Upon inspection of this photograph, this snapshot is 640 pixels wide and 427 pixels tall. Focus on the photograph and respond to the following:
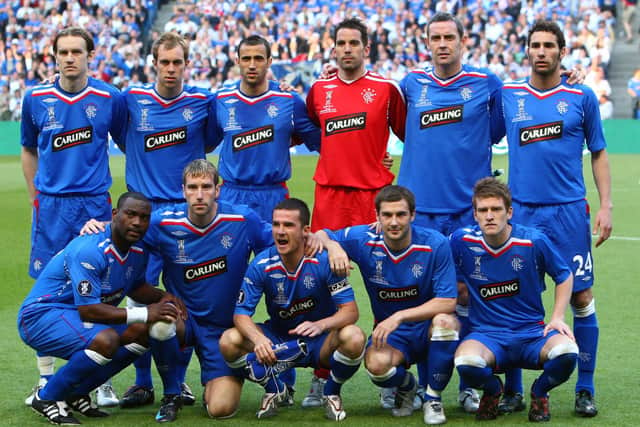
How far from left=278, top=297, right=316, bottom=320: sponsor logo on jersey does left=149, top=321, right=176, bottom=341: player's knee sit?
67cm

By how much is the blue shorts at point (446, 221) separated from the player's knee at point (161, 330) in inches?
68.0

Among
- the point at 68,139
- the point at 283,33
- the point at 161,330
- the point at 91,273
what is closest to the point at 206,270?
the point at 161,330

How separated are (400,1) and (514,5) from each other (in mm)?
3351

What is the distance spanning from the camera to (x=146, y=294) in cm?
607

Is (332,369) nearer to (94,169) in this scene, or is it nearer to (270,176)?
(270,176)

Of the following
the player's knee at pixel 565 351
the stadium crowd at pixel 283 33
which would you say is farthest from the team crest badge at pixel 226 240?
the stadium crowd at pixel 283 33

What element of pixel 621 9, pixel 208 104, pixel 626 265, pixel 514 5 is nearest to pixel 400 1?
pixel 514 5

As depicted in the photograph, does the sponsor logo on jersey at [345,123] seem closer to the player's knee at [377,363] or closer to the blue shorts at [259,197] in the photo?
the blue shorts at [259,197]

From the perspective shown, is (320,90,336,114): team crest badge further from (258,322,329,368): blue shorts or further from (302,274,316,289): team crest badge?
(258,322,329,368): blue shorts

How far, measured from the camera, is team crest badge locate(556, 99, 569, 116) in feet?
19.9

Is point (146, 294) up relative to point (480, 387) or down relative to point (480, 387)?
up

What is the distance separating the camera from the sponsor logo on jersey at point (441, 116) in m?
6.37

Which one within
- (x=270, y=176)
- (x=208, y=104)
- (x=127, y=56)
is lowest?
(x=127, y=56)

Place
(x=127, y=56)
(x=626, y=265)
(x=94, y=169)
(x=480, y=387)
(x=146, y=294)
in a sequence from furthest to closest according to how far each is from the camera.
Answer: (x=127, y=56) → (x=626, y=265) → (x=94, y=169) → (x=146, y=294) → (x=480, y=387)
